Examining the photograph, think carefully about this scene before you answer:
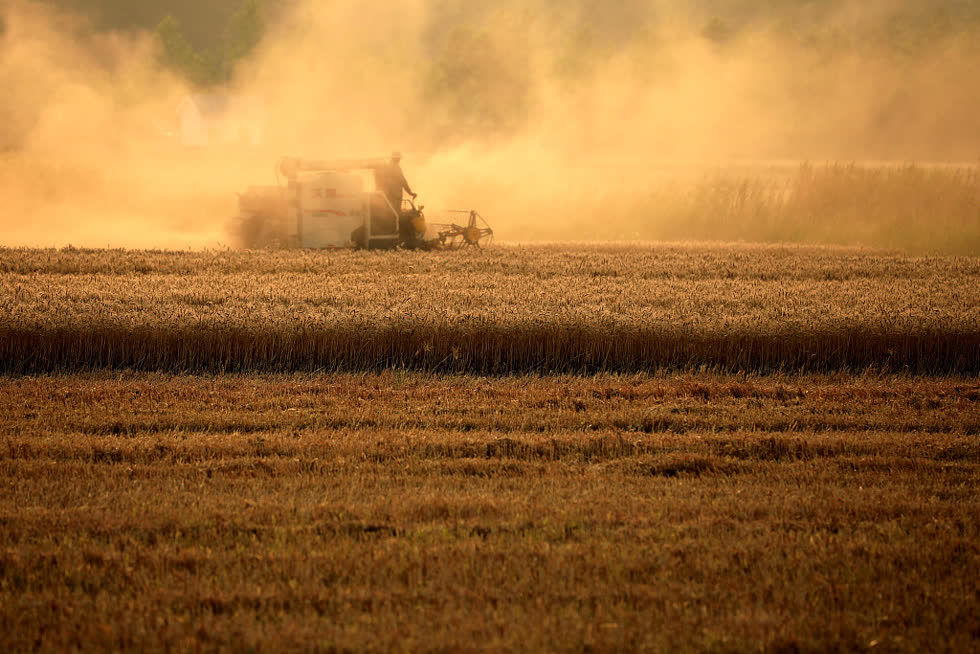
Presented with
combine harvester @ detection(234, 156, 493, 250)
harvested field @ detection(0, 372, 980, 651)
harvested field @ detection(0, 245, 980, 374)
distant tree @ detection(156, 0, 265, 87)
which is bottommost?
harvested field @ detection(0, 372, 980, 651)

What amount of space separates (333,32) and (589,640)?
6971cm

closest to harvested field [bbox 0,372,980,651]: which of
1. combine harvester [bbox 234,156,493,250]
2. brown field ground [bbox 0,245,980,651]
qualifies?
brown field ground [bbox 0,245,980,651]

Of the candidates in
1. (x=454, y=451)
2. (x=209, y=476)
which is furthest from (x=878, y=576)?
(x=209, y=476)

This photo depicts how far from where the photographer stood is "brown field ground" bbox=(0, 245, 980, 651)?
5.77 metres

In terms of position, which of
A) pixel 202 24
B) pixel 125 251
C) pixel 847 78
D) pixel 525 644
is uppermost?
pixel 202 24

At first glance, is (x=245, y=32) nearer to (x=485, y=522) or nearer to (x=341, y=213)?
(x=341, y=213)

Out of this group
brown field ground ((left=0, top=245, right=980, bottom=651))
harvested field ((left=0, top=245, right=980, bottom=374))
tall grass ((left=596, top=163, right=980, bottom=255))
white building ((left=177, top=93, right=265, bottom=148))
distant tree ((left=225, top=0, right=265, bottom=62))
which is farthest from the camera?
distant tree ((left=225, top=0, right=265, bottom=62))

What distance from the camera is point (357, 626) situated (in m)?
5.57

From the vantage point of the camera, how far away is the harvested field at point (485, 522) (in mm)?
5633

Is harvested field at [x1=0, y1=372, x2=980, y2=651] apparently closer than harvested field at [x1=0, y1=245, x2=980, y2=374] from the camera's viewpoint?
Yes

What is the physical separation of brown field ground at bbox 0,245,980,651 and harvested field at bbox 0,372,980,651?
3cm

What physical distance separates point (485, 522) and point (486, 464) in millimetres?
1477

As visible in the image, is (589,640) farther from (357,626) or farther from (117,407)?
(117,407)

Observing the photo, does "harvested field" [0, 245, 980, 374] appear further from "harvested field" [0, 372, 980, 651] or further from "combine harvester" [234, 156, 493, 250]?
"combine harvester" [234, 156, 493, 250]
